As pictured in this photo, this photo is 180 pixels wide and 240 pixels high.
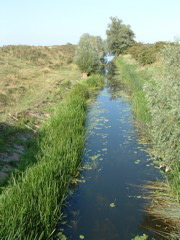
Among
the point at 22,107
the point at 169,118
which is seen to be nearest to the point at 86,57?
the point at 22,107

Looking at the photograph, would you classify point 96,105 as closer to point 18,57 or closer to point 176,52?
point 176,52

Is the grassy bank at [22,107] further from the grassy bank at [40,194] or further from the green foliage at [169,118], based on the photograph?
the green foliage at [169,118]

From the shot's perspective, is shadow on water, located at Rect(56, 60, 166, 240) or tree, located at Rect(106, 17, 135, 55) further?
tree, located at Rect(106, 17, 135, 55)

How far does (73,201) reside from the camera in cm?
714

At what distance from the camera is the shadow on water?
19.9 ft

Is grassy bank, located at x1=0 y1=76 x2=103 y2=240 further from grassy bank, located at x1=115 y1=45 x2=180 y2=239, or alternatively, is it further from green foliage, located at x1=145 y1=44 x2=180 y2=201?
green foliage, located at x1=145 y1=44 x2=180 y2=201

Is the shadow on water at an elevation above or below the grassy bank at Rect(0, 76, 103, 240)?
below

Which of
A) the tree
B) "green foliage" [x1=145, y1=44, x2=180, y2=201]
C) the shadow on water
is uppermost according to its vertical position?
the tree

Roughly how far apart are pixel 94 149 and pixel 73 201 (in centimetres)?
365

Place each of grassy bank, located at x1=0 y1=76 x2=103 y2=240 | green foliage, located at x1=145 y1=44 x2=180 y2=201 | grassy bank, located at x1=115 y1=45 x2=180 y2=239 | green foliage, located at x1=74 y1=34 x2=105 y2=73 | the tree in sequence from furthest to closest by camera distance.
A: the tree < green foliage, located at x1=74 y1=34 x2=105 y2=73 < green foliage, located at x1=145 y1=44 x2=180 y2=201 < grassy bank, located at x1=115 y1=45 x2=180 y2=239 < grassy bank, located at x1=0 y1=76 x2=103 y2=240

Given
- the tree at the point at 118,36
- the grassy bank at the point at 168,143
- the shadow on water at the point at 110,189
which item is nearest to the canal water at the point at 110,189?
the shadow on water at the point at 110,189

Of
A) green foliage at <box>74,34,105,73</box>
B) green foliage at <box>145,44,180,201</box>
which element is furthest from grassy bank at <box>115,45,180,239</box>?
green foliage at <box>74,34,105,73</box>

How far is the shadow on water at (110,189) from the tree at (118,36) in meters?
44.5

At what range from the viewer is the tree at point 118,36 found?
54.6m
